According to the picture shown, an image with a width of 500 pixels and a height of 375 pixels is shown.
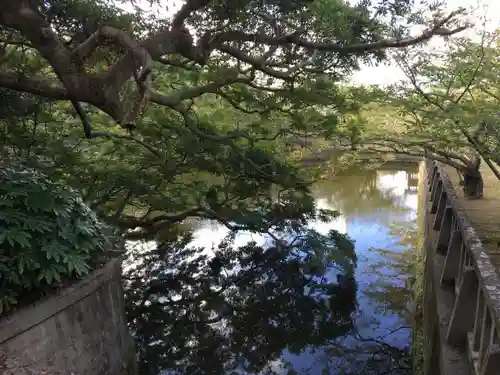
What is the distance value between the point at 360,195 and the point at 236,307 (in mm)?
10043

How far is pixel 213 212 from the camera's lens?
7449mm

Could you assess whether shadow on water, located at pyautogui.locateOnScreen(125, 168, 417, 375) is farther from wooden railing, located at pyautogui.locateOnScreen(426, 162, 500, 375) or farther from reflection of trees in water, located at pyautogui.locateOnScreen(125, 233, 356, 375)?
wooden railing, located at pyautogui.locateOnScreen(426, 162, 500, 375)

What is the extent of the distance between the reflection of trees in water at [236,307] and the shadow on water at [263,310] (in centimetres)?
2

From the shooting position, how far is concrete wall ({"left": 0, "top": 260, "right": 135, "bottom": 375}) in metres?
3.12

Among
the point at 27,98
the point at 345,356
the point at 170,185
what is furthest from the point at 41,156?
the point at 345,356

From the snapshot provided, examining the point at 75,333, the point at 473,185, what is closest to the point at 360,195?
the point at 473,185

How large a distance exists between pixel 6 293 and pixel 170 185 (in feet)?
16.4

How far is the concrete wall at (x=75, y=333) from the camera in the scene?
Result: 10.2 ft

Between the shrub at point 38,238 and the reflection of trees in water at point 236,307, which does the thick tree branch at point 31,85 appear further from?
the reflection of trees in water at point 236,307

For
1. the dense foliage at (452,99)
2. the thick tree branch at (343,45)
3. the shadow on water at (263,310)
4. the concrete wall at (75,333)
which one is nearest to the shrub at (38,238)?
the concrete wall at (75,333)

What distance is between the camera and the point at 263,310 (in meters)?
7.58

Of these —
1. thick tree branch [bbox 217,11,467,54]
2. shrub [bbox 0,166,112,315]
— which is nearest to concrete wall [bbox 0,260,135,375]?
shrub [bbox 0,166,112,315]

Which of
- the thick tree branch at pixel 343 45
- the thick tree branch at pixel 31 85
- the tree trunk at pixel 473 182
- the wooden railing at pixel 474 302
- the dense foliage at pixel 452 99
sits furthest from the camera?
the tree trunk at pixel 473 182

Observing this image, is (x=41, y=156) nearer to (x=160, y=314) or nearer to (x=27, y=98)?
(x=27, y=98)
